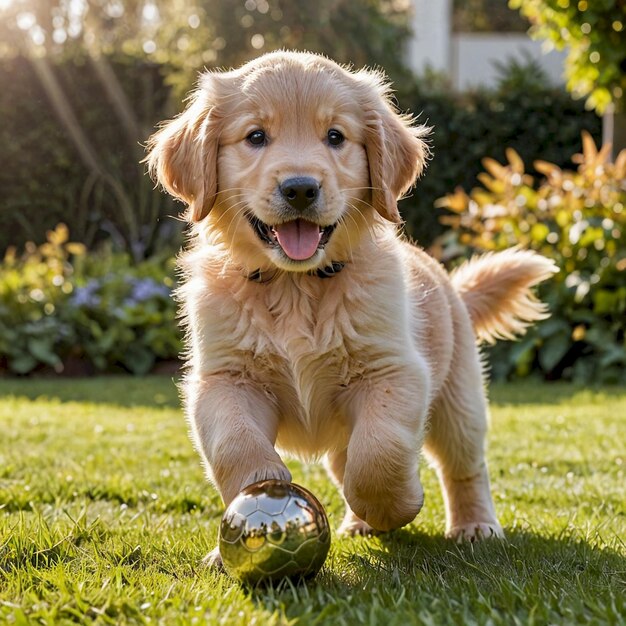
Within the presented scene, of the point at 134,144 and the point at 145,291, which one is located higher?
the point at 134,144

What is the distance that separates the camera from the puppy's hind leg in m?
3.48

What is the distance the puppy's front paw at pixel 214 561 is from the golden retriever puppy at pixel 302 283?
15 mm

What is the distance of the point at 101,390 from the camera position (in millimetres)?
7617

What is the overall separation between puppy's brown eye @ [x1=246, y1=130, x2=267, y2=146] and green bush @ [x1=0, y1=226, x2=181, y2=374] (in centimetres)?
578

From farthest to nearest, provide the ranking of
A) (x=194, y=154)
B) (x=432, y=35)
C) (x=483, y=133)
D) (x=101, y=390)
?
(x=432, y=35) → (x=483, y=133) → (x=101, y=390) → (x=194, y=154)

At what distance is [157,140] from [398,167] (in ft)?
2.82

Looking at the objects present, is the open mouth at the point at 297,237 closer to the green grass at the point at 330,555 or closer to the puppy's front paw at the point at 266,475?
the puppy's front paw at the point at 266,475

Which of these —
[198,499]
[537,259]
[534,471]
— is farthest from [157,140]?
[534,471]

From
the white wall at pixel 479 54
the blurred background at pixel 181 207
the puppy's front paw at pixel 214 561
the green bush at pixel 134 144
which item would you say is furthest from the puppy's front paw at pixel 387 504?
the white wall at pixel 479 54

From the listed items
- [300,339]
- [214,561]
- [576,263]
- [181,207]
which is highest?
[300,339]

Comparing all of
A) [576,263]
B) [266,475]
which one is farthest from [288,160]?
[576,263]

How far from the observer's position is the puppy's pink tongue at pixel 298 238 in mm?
2795

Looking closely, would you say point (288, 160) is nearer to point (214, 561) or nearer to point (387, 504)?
point (387, 504)

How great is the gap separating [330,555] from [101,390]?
5109 mm
